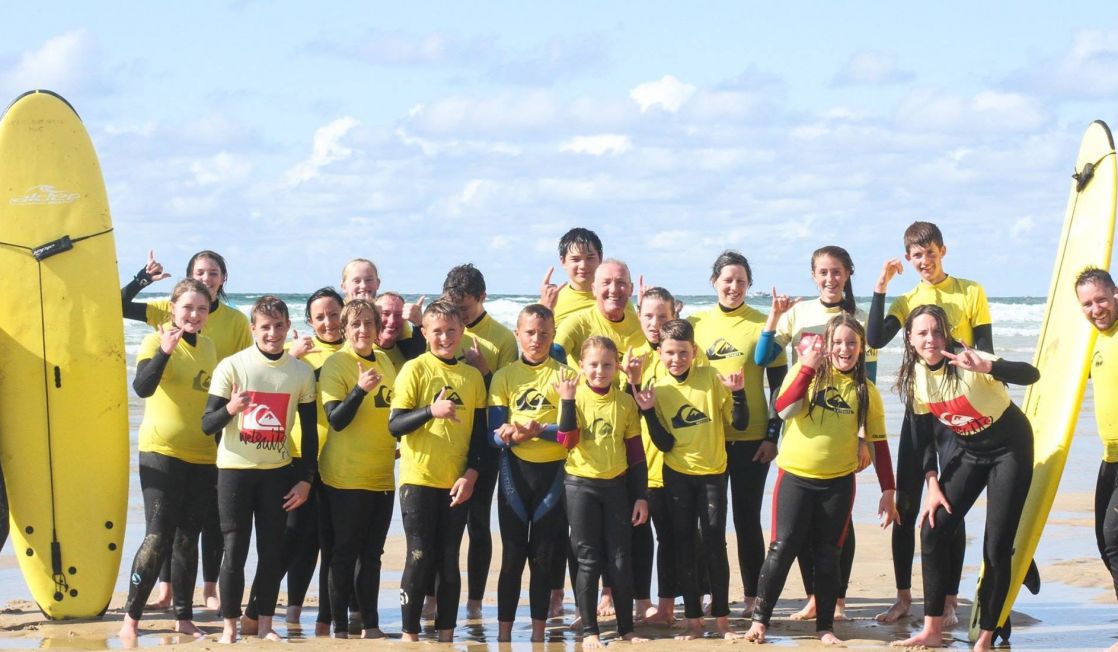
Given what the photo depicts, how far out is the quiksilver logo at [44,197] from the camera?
7148 mm

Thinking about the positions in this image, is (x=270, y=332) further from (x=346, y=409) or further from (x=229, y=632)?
(x=229, y=632)

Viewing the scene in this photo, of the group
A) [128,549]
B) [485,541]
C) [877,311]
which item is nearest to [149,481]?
[485,541]

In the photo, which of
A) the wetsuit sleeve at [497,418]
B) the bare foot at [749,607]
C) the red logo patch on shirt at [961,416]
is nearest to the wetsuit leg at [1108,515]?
the red logo patch on shirt at [961,416]

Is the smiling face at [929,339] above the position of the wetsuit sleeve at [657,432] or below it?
above

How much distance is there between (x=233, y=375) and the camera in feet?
18.6

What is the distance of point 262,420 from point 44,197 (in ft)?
7.94

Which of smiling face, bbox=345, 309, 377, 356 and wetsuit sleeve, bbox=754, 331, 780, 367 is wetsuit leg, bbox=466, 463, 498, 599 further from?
wetsuit sleeve, bbox=754, 331, 780, 367

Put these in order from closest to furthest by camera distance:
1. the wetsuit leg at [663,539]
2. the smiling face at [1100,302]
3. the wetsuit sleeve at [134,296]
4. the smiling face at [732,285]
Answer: the smiling face at [1100,302] < the wetsuit leg at [663,539] < the smiling face at [732,285] < the wetsuit sleeve at [134,296]

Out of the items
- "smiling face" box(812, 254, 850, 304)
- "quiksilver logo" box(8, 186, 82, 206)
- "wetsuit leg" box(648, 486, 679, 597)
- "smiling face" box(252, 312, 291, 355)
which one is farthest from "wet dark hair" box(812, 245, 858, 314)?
"quiksilver logo" box(8, 186, 82, 206)

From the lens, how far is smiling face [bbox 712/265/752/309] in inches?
250

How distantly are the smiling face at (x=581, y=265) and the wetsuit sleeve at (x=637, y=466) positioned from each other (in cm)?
124

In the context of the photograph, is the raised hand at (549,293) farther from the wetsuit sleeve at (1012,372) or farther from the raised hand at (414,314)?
the wetsuit sleeve at (1012,372)

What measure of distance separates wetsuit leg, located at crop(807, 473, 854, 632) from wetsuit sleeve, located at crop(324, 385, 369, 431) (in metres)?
2.01

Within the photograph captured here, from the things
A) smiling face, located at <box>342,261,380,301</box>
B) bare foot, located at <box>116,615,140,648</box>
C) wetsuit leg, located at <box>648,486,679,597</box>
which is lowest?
bare foot, located at <box>116,615,140,648</box>
